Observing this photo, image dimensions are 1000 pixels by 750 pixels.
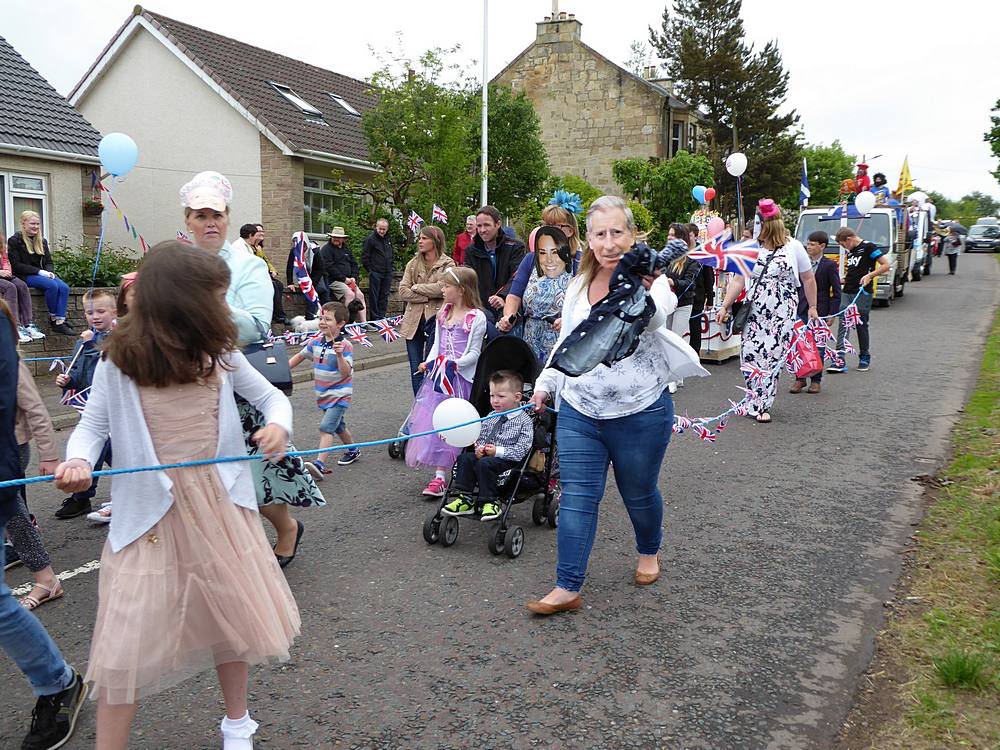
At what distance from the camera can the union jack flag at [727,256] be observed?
4383mm

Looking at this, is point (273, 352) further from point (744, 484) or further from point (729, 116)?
point (729, 116)

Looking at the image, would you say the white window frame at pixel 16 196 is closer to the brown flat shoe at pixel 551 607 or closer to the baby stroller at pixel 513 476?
the baby stroller at pixel 513 476

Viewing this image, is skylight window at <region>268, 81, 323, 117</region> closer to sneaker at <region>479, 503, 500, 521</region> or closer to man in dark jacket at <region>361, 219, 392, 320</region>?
man in dark jacket at <region>361, 219, 392, 320</region>

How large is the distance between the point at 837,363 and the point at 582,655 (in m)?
8.88

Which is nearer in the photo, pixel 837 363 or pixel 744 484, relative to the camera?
pixel 744 484

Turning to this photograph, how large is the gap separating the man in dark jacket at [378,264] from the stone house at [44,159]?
5825mm

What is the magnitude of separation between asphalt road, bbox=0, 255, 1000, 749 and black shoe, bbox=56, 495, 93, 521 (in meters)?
0.16

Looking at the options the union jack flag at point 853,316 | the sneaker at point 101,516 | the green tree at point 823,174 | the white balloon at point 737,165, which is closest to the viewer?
the sneaker at point 101,516

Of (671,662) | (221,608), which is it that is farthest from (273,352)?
(671,662)

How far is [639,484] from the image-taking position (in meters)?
4.14

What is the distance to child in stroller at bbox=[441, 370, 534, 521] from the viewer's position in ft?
16.6

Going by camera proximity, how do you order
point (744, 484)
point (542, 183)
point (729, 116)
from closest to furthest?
point (744, 484) < point (542, 183) < point (729, 116)

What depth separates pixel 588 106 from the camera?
126ft

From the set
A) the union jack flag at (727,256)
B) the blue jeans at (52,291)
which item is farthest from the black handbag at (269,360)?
the blue jeans at (52,291)
